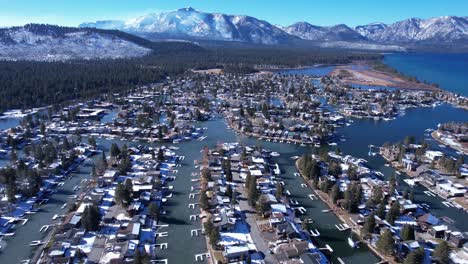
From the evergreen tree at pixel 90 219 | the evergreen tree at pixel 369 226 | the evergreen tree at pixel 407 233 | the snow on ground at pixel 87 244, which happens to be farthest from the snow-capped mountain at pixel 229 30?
the snow on ground at pixel 87 244

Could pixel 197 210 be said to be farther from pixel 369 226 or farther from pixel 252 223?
pixel 369 226

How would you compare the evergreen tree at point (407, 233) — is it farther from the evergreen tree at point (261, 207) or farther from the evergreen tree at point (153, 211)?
the evergreen tree at point (153, 211)

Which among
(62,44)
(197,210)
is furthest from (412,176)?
(62,44)

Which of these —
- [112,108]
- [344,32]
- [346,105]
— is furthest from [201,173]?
[344,32]

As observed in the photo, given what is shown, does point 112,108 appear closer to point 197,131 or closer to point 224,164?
point 197,131

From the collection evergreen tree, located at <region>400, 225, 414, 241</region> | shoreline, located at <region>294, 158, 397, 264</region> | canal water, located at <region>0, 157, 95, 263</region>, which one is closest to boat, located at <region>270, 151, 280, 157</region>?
shoreline, located at <region>294, 158, 397, 264</region>
